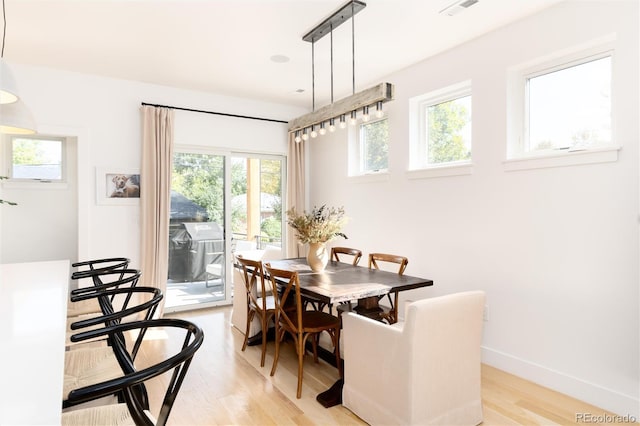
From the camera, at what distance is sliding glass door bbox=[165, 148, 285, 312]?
4895mm

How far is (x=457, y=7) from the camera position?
280 cm

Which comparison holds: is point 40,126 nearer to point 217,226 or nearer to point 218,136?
point 218,136

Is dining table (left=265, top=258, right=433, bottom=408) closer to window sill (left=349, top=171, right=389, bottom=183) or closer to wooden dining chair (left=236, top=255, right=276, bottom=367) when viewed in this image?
wooden dining chair (left=236, top=255, right=276, bottom=367)

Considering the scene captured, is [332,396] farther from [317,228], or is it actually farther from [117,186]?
[117,186]

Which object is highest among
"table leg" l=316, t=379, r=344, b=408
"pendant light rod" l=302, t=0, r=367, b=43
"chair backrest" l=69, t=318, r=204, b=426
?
"pendant light rod" l=302, t=0, r=367, b=43

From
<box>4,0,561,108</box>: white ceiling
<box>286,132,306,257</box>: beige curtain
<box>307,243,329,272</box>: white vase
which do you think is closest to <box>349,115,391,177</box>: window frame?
<box>4,0,561,108</box>: white ceiling

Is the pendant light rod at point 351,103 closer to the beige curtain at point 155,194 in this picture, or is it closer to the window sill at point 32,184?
the beige curtain at point 155,194

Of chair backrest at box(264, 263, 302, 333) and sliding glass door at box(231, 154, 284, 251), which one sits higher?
sliding glass door at box(231, 154, 284, 251)

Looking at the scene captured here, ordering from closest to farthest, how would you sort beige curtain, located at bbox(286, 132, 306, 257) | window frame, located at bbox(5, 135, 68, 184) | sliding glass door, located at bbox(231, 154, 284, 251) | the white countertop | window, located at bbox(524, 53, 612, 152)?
the white countertop < window, located at bbox(524, 53, 612, 152) < window frame, located at bbox(5, 135, 68, 184) < sliding glass door, located at bbox(231, 154, 284, 251) < beige curtain, located at bbox(286, 132, 306, 257)

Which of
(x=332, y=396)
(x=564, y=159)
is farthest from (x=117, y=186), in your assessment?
(x=564, y=159)

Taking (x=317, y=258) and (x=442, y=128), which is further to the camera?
(x=442, y=128)

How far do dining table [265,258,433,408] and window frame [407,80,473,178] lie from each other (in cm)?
115

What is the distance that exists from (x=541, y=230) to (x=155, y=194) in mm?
3889

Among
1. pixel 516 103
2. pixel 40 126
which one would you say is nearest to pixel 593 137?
Answer: pixel 516 103
